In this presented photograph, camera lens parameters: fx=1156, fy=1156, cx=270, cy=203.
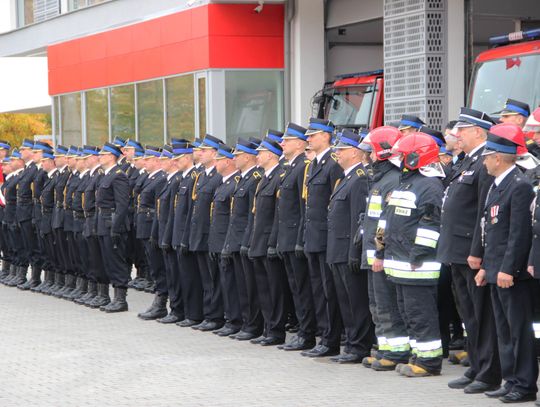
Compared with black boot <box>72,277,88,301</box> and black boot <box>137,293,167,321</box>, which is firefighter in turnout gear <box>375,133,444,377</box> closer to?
black boot <box>137,293,167,321</box>

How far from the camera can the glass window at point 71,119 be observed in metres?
30.7

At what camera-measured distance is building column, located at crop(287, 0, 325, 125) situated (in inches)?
938

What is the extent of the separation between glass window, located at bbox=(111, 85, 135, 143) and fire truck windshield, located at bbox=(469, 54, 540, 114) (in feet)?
43.5

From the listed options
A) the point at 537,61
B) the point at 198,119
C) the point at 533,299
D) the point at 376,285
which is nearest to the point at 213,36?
the point at 198,119

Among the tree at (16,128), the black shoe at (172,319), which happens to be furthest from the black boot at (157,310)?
the tree at (16,128)

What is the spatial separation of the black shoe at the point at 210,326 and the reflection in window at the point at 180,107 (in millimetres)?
11550

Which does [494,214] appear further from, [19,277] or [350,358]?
[19,277]

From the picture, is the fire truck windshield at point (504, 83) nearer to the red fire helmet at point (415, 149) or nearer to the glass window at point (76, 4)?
the red fire helmet at point (415, 149)

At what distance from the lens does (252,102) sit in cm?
2422

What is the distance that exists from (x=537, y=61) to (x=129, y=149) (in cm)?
698

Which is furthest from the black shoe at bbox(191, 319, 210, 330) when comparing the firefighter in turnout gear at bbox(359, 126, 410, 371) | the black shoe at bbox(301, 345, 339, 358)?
the firefighter in turnout gear at bbox(359, 126, 410, 371)

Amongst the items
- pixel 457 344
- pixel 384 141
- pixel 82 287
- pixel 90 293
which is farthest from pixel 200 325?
pixel 384 141

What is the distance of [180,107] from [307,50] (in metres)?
3.23

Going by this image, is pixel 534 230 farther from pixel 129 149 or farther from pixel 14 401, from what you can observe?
pixel 129 149
